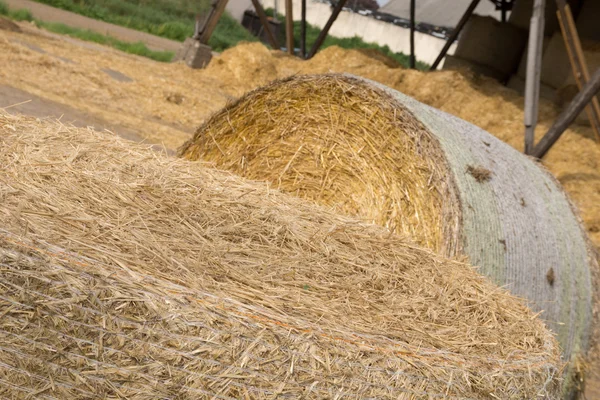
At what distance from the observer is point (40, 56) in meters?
10.0

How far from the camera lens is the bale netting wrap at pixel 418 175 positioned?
421 cm

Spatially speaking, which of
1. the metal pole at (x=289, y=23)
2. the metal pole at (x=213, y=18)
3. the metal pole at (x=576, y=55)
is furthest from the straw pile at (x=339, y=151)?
the metal pole at (x=289, y=23)

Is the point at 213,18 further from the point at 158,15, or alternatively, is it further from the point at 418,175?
the point at 418,175

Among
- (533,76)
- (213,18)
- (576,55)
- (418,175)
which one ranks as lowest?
(418,175)

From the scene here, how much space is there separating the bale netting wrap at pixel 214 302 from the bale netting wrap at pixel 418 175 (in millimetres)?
590

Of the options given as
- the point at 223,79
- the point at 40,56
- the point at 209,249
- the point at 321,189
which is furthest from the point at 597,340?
the point at 223,79

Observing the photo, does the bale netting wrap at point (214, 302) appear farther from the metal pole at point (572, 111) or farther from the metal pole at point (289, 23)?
the metal pole at point (289, 23)

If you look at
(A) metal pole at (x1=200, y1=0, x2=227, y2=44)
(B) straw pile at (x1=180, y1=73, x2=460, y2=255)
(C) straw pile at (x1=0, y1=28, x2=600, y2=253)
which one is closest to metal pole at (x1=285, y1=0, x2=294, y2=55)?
(C) straw pile at (x1=0, y1=28, x2=600, y2=253)

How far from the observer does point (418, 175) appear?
4.52 m

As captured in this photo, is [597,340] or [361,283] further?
[597,340]

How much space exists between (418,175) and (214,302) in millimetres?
2357

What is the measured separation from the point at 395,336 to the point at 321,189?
2.65 metres

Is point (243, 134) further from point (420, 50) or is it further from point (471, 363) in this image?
point (420, 50)

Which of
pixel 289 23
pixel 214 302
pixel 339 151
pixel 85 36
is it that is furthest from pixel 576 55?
pixel 85 36
